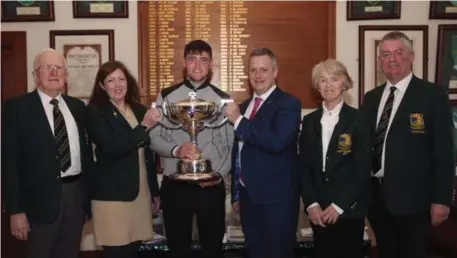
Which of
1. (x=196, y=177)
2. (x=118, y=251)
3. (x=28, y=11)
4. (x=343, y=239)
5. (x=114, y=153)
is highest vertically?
(x=28, y=11)

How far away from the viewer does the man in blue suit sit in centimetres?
241

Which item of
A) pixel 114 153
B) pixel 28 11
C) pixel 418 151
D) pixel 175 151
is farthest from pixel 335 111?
pixel 28 11

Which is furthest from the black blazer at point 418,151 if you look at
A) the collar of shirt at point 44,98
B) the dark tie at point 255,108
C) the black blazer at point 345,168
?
the collar of shirt at point 44,98

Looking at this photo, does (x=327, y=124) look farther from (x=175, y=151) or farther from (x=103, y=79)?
(x=103, y=79)

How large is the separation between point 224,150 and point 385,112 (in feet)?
2.66

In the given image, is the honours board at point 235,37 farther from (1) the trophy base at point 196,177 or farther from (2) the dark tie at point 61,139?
(1) the trophy base at point 196,177

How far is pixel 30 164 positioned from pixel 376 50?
247cm

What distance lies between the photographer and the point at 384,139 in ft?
8.05

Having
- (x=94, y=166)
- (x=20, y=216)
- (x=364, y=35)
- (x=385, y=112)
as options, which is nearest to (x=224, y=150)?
(x=94, y=166)

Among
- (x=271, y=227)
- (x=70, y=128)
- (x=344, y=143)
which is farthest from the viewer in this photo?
(x=70, y=128)

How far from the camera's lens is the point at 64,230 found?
2541mm

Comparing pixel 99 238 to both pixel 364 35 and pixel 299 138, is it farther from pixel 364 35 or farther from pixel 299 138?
pixel 364 35

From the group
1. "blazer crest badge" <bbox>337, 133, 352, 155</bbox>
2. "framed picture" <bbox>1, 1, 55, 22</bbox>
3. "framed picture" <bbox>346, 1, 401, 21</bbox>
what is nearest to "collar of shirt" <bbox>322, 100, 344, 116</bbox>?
"blazer crest badge" <bbox>337, 133, 352, 155</bbox>

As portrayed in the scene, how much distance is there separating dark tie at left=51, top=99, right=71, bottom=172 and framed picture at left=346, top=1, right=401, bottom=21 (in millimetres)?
2183
